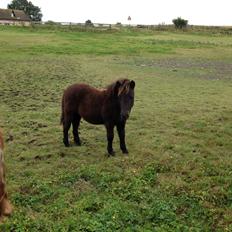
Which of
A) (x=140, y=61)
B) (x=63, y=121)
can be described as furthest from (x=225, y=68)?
(x=63, y=121)

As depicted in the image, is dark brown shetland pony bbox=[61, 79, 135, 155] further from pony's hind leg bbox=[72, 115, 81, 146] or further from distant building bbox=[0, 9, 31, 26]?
distant building bbox=[0, 9, 31, 26]

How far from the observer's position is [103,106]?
7496 millimetres

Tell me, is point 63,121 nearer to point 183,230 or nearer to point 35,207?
point 35,207

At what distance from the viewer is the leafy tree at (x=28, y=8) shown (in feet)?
302

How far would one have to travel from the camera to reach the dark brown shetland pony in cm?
689

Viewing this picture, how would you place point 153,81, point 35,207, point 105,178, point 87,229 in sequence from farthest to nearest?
point 153,81 < point 105,178 < point 35,207 < point 87,229

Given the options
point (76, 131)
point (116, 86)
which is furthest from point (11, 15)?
point (116, 86)

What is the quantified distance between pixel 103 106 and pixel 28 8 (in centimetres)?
9068

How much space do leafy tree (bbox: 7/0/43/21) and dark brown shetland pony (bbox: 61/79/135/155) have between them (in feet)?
290

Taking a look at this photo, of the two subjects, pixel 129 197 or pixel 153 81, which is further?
pixel 153 81

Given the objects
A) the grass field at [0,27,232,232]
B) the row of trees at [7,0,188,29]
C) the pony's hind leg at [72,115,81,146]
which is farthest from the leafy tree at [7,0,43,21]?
the pony's hind leg at [72,115,81,146]

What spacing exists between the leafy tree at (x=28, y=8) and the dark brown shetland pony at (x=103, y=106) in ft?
290

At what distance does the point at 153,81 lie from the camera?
17.0 m

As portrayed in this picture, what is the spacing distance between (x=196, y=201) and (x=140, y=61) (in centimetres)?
1934
